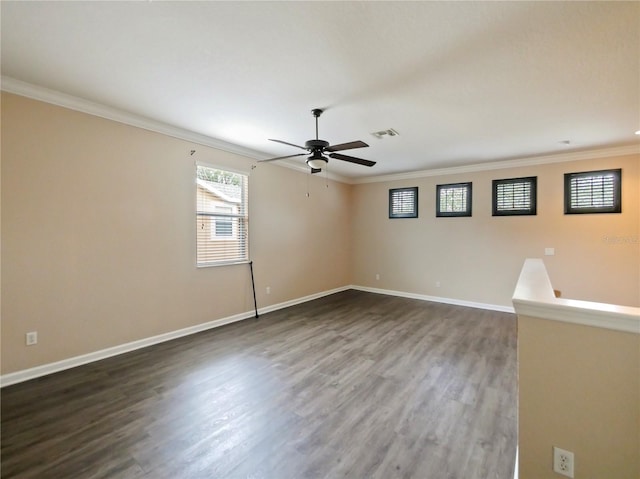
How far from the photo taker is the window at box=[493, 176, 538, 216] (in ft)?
16.5

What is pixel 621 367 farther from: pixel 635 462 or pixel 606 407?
pixel 635 462

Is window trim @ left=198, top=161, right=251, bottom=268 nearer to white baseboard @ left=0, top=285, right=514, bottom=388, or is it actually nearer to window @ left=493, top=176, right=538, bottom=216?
white baseboard @ left=0, top=285, right=514, bottom=388

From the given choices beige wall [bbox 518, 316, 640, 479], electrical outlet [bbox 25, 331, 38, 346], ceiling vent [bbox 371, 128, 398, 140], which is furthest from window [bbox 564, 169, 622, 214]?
electrical outlet [bbox 25, 331, 38, 346]

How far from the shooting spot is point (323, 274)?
6.45 m

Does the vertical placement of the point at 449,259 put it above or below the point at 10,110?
below

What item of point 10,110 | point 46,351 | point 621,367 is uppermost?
point 10,110

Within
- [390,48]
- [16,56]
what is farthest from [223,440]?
[16,56]

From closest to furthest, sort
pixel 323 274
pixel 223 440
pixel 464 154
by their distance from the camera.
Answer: pixel 223 440 < pixel 464 154 < pixel 323 274

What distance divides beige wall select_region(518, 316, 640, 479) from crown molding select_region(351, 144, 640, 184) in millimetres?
4804

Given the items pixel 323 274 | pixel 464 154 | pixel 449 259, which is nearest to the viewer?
pixel 464 154

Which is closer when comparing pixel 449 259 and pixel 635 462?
pixel 635 462

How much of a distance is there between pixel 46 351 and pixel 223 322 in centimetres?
199

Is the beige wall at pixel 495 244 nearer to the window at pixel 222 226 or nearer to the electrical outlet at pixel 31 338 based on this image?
the window at pixel 222 226

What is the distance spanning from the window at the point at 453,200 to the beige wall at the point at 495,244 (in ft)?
0.39
